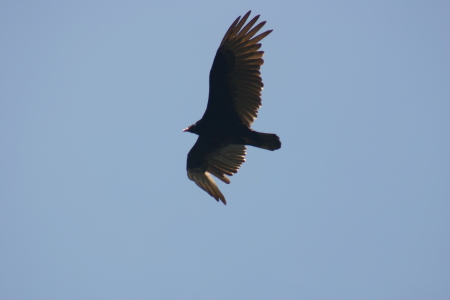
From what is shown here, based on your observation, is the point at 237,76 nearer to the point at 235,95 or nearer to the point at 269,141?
the point at 235,95

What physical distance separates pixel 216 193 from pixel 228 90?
1811mm

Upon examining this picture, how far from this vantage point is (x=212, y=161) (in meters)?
10.3

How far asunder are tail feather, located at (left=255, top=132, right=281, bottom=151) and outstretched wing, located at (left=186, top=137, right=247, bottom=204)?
0.95 m

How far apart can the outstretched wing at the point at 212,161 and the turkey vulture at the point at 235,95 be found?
4cm

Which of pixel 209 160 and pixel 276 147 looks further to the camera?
pixel 209 160

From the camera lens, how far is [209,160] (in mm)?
10344

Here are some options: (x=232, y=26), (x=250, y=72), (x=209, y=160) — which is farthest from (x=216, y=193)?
(x=232, y=26)

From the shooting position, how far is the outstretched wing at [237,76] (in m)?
9.16

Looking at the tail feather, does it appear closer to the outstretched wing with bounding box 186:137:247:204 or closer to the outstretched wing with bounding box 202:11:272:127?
the outstretched wing with bounding box 202:11:272:127

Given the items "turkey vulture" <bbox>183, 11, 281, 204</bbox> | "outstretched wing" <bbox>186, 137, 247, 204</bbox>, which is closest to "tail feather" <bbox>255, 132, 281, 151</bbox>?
"turkey vulture" <bbox>183, 11, 281, 204</bbox>

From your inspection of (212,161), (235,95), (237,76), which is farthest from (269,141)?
(212,161)

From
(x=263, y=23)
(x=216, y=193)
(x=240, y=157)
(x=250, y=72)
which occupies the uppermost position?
(x=263, y=23)

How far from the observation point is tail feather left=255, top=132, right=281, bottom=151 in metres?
9.27

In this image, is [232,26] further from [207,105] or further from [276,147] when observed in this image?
[276,147]
